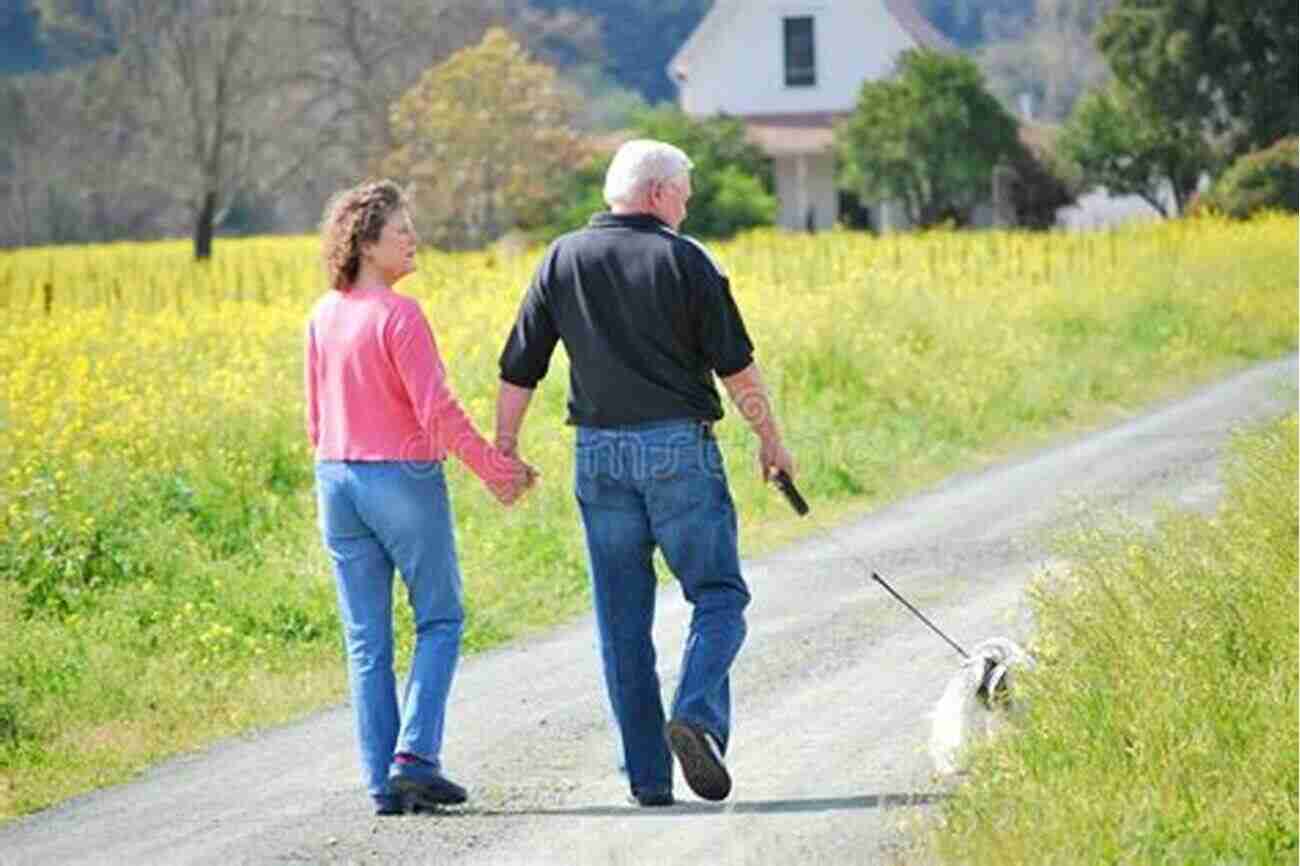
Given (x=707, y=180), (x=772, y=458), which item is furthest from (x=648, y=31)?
(x=772, y=458)

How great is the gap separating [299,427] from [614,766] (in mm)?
7798

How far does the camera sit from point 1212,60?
186 feet

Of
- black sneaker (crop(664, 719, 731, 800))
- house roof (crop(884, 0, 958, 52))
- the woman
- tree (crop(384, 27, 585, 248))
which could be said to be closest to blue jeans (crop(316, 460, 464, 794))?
the woman

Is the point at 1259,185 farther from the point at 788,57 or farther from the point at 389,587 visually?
the point at 389,587

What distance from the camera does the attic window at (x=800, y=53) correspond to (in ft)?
229

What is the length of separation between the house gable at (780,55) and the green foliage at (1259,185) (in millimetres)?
18121

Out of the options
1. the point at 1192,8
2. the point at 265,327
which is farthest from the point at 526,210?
the point at 265,327

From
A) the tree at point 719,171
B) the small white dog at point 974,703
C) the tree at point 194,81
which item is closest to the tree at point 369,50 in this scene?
the tree at point 194,81

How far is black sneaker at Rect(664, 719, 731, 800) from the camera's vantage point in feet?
29.9

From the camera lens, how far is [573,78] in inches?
4486

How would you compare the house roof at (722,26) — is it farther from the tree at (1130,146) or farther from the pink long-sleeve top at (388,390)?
the pink long-sleeve top at (388,390)

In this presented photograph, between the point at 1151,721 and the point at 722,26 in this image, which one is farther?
the point at 722,26

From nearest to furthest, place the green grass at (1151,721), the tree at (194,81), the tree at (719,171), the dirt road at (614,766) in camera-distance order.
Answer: the green grass at (1151,721)
the dirt road at (614,766)
the tree at (719,171)
the tree at (194,81)

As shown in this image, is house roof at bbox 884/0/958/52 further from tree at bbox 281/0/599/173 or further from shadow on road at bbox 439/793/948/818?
shadow on road at bbox 439/793/948/818
